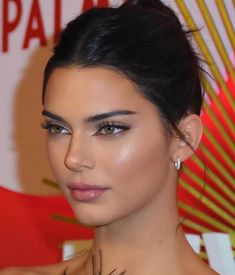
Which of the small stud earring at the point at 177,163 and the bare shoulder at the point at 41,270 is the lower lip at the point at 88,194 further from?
the bare shoulder at the point at 41,270

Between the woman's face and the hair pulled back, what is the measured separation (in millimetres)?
19

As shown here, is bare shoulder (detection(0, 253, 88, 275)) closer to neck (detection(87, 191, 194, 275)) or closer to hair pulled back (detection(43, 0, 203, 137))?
neck (detection(87, 191, 194, 275))

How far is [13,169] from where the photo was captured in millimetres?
1859

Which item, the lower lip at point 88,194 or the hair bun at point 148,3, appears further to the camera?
the hair bun at point 148,3

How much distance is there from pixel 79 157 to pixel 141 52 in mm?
186

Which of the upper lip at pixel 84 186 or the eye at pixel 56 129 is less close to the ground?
the eye at pixel 56 129

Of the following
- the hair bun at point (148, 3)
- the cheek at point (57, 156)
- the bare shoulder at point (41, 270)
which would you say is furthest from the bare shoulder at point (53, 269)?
the hair bun at point (148, 3)

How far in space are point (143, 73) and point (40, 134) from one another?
0.84m

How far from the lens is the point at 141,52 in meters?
1.04

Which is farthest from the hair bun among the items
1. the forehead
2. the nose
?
the nose

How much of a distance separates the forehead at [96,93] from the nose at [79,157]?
0.05 m

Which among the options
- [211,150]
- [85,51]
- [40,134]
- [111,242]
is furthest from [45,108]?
[40,134]

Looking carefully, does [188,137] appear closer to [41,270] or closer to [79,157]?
[79,157]

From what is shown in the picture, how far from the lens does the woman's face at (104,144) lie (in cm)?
100
